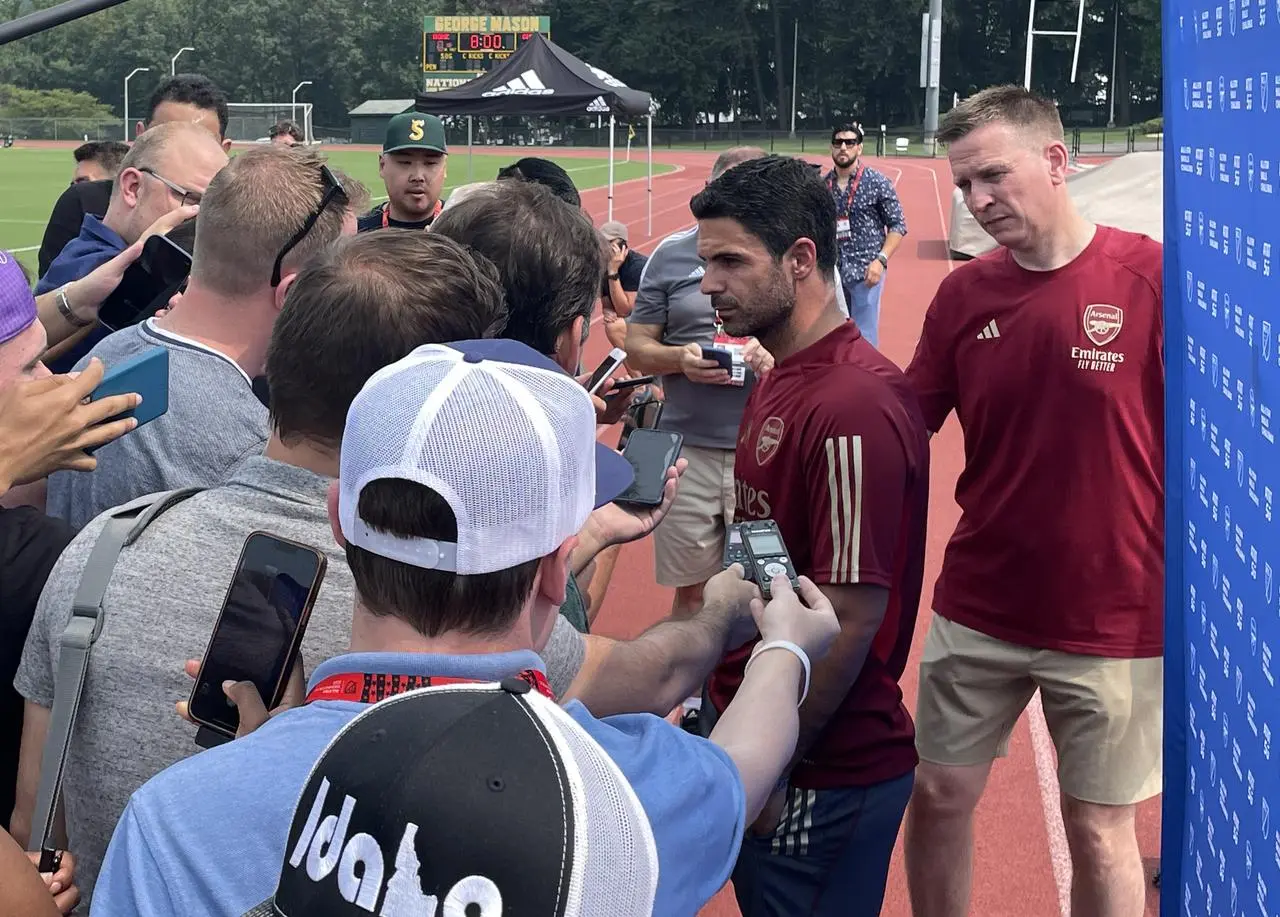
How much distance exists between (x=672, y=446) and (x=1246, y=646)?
1.12 metres

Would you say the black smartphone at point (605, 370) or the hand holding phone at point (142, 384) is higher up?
the hand holding phone at point (142, 384)

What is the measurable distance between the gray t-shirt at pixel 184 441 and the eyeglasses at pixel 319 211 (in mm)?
209

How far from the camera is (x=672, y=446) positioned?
7.81ft

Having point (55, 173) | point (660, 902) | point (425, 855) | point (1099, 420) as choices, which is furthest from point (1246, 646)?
point (55, 173)

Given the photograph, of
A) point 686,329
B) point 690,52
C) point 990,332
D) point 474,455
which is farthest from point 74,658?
point 690,52

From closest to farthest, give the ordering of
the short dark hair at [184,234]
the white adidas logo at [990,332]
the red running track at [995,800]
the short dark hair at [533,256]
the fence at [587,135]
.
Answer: the short dark hair at [533,256] < the white adidas logo at [990,332] < the short dark hair at [184,234] < the red running track at [995,800] < the fence at [587,135]

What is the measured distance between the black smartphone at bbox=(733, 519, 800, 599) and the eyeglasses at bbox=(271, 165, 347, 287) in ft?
3.46

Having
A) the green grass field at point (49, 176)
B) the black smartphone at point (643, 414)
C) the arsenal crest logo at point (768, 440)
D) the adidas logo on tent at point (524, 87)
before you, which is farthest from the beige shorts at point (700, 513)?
the green grass field at point (49, 176)

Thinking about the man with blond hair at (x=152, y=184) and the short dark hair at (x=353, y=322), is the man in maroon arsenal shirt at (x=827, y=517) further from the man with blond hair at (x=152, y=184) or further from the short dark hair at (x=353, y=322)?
the man with blond hair at (x=152, y=184)

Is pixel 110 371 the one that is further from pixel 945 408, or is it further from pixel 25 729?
pixel 945 408

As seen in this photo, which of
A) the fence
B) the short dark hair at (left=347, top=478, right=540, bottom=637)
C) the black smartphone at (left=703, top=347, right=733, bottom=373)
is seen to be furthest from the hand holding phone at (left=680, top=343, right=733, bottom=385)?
the fence

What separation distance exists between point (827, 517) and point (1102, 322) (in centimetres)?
111

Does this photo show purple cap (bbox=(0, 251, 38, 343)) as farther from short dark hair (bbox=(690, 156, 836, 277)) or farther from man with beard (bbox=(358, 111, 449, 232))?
man with beard (bbox=(358, 111, 449, 232))

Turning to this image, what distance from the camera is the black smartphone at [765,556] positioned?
2.08 m
